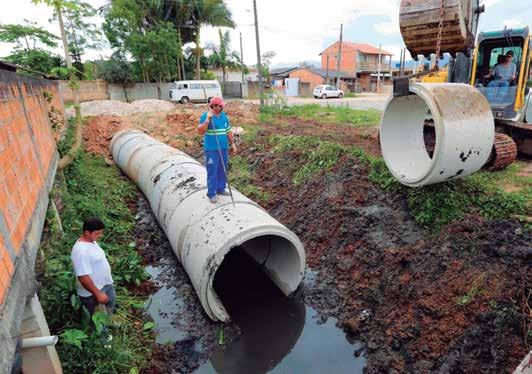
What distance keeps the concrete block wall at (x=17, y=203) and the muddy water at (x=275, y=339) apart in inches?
85.7

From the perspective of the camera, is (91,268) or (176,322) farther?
(176,322)

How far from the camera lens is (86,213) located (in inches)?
242

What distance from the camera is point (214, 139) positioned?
5.04 m

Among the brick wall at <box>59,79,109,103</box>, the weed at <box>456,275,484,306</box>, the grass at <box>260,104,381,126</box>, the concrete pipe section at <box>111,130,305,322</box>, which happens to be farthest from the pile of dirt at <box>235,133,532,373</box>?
the brick wall at <box>59,79,109,103</box>

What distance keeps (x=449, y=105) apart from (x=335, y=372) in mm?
3504

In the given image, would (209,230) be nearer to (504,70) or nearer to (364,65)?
(504,70)

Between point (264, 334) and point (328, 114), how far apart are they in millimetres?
12237

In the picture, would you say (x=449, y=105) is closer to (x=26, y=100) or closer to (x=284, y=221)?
(x=284, y=221)

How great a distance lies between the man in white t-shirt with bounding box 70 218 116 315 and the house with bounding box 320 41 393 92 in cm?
4437

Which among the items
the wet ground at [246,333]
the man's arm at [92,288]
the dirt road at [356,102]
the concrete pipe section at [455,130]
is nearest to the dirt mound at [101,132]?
the wet ground at [246,333]

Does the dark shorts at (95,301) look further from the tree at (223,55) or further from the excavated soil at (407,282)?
the tree at (223,55)

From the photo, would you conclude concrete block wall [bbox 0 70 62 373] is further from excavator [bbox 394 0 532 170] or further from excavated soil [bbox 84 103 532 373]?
excavator [bbox 394 0 532 170]

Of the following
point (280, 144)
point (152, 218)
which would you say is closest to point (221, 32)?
point (280, 144)

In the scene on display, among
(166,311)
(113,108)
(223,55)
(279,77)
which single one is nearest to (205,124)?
(166,311)
